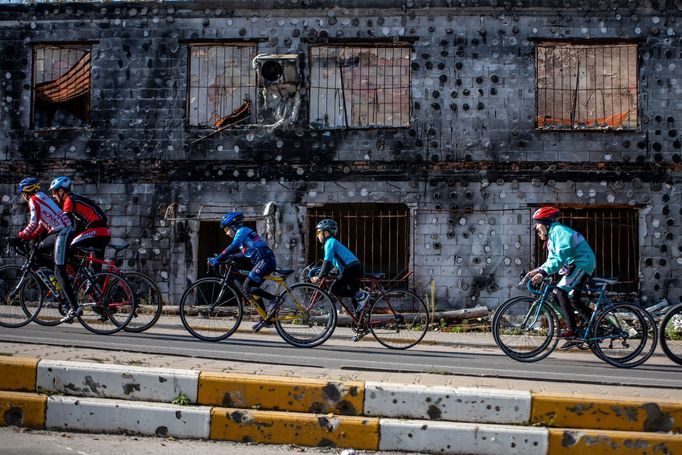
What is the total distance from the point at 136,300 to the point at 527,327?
478 centimetres

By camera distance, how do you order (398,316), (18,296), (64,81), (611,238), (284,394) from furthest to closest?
(64,81), (611,238), (18,296), (398,316), (284,394)

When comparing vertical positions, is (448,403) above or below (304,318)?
below

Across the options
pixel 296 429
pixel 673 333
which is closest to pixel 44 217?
pixel 296 429

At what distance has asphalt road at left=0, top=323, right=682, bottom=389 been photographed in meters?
7.43

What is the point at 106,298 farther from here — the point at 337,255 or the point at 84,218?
the point at 337,255

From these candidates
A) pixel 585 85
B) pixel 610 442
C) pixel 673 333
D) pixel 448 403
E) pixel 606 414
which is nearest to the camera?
pixel 610 442

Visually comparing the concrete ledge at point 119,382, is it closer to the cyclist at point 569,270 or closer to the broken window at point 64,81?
the cyclist at point 569,270

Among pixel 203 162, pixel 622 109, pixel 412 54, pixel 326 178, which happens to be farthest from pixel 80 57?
pixel 622 109

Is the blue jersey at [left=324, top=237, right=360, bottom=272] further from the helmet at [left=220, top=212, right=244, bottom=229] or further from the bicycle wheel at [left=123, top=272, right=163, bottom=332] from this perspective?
the bicycle wheel at [left=123, top=272, right=163, bottom=332]

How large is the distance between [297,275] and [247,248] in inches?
220

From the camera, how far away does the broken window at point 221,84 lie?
49.4ft

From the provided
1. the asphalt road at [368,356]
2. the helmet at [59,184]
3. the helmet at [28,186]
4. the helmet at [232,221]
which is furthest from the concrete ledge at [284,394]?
the helmet at [28,186]

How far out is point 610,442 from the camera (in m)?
5.31

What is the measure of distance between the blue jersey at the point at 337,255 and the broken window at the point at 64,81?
8279 millimetres
